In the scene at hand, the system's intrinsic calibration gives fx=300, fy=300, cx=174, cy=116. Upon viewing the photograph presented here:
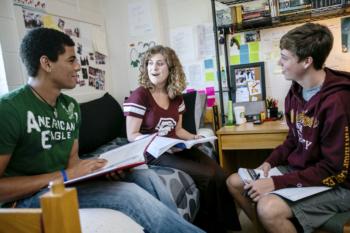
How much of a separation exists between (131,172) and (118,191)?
0.25 meters

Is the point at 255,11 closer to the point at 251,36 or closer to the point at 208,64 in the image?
the point at 251,36

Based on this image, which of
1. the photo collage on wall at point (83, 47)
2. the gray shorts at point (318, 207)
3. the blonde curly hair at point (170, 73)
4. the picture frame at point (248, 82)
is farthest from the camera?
the picture frame at point (248, 82)

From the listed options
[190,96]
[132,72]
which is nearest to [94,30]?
[132,72]

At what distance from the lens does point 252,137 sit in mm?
1938

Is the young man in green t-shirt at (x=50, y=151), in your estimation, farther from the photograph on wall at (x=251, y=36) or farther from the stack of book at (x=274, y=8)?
the photograph on wall at (x=251, y=36)

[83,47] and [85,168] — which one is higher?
[83,47]

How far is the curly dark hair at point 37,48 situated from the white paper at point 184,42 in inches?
59.9

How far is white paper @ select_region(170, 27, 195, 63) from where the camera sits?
8.48ft

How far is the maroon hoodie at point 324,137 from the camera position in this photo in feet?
4.02

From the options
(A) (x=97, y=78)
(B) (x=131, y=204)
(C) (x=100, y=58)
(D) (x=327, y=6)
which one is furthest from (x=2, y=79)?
(D) (x=327, y=6)

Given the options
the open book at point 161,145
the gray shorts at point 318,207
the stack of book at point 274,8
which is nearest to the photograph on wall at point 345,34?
the stack of book at point 274,8

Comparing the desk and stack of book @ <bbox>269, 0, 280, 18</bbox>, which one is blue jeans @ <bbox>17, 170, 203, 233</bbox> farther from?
stack of book @ <bbox>269, 0, 280, 18</bbox>

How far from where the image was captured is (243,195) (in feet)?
5.15

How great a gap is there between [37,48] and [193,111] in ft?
4.41
